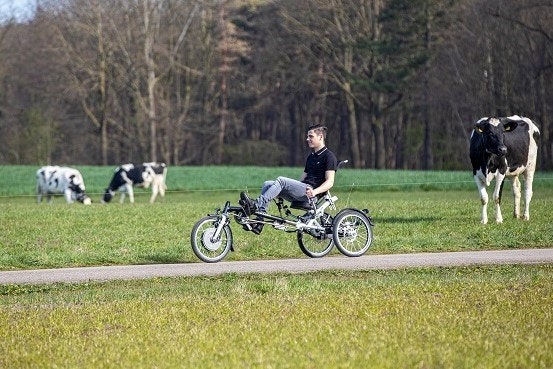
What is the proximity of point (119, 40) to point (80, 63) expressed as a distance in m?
4.05

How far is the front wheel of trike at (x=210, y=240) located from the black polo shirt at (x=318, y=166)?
1.54m

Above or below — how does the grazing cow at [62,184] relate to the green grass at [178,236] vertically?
above

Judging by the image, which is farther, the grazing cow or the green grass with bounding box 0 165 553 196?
the green grass with bounding box 0 165 553 196

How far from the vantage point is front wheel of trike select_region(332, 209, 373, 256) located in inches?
654

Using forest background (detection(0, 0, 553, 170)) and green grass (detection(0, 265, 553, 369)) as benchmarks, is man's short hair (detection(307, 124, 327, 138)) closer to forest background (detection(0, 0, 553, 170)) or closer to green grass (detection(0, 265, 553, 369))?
green grass (detection(0, 265, 553, 369))

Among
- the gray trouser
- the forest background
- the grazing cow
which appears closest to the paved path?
the gray trouser

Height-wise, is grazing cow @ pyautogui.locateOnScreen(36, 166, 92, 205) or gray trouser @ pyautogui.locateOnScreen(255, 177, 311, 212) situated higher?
gray trouser @ pyautogui.locateOnScreen(255, 177, 311, 212)

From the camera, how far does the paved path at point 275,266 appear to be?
15.1 m

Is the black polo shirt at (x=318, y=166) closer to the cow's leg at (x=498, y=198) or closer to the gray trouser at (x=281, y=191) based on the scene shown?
the gray trouser at (x=281, y=191)

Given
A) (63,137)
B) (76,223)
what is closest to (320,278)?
(76,223)

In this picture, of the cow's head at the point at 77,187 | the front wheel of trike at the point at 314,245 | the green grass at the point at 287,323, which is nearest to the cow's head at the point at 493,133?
the front wheel of trike at the point at 314,245

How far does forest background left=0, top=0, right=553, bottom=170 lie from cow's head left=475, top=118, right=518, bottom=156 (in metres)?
38.0

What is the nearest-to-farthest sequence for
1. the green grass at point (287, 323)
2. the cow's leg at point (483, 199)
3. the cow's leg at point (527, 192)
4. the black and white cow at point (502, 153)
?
the green grass at point (287, 323) < the cow's leg at point (483, 199) < the black and white cow at point (502, 153) < the cow's leg at point (527, 192)

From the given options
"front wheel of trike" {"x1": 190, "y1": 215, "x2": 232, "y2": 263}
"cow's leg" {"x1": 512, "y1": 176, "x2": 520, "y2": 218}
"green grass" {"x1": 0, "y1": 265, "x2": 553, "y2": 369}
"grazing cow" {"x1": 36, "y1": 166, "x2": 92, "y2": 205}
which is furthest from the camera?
"grazing cow" {"x1": 36, "y1": 166, "x2": 92, "y2": 205}
